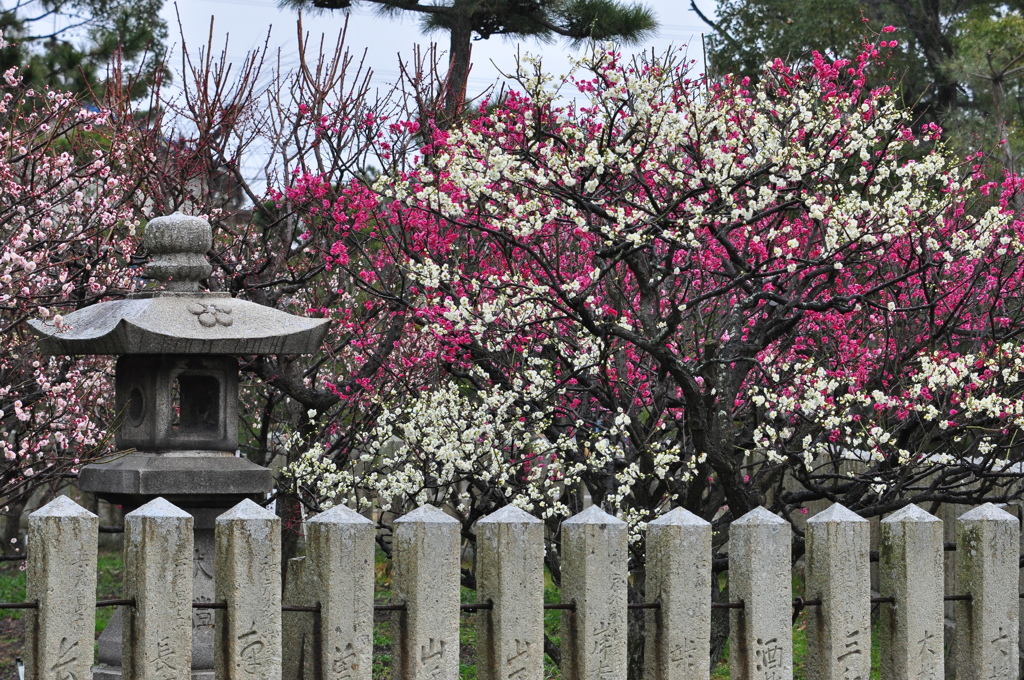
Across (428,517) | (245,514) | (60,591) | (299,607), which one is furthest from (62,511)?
(428,517)

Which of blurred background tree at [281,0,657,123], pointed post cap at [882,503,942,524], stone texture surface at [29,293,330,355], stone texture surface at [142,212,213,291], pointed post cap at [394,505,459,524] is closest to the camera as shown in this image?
pointed post cap at [394,505,459,524]

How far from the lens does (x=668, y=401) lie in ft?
20.7

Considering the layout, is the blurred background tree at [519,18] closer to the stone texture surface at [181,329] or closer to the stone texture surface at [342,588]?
the stone texture surface at [181,329]

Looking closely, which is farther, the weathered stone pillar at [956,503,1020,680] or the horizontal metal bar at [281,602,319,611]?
the weathered stone pillar at [956,503,1020,680]

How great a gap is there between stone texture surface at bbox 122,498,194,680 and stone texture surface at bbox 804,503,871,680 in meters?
1.92

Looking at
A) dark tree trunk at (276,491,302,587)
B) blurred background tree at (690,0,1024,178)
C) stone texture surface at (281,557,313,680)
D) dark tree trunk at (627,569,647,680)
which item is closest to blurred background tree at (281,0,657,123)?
blurred background tree at (690,0,1024,178)

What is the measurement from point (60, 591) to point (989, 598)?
9.67 ft

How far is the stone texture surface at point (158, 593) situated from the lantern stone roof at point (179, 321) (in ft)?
5.30

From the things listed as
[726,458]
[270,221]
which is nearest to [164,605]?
[726,458]

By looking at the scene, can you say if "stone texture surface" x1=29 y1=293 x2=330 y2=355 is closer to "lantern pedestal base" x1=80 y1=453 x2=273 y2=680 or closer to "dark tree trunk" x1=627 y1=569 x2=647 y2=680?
"lantern pedestal base" x1=80 y1=453 x2=273 y2=680

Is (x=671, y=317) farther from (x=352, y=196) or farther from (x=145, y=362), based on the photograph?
(x=352, y=196)

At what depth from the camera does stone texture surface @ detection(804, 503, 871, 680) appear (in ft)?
11.3

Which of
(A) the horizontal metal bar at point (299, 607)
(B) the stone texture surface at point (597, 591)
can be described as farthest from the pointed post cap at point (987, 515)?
(A) the horizontal metal bar at point (299, 607)

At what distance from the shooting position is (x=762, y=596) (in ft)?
11.0
